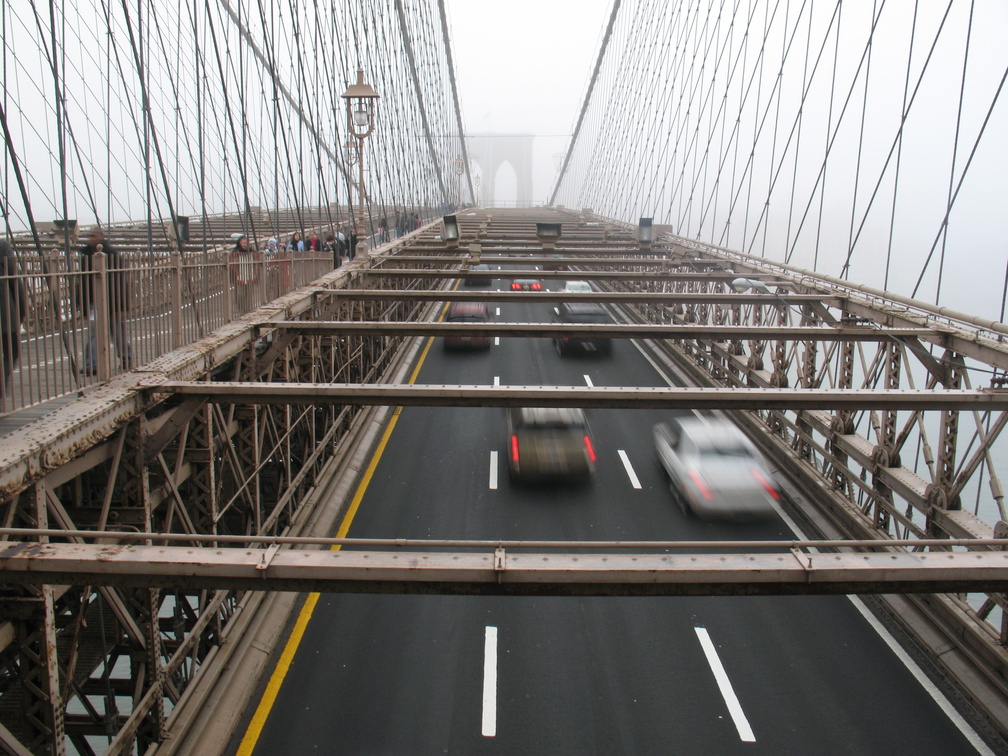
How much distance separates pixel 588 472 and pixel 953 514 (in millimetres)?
8595

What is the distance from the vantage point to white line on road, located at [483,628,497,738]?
1035cm

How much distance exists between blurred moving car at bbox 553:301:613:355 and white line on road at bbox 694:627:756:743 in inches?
648

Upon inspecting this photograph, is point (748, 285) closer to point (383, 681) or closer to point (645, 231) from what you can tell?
point (383, 681)

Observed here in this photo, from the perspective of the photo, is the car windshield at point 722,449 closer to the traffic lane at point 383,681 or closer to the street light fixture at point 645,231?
the traffic lane at point 383,681

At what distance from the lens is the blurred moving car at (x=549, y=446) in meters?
18.7

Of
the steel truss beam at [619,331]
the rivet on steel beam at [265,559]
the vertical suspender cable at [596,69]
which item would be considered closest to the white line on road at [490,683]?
the steel truss beam at [619,331]

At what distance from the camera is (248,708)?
413 inches

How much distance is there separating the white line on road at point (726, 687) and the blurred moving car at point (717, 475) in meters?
4.13

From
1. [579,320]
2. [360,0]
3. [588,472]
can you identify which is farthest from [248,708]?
[360,0]

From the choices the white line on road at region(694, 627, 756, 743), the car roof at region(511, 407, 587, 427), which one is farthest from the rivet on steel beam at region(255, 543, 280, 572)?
the car roof at region(511, 407, 587, 427)

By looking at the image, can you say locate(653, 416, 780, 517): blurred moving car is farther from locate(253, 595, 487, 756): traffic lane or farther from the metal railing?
the metal railing

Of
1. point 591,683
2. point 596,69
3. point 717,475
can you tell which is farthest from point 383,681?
point 596,69

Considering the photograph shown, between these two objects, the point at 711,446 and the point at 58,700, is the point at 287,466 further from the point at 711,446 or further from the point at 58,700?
the point at 711,446

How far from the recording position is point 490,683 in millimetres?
11242
